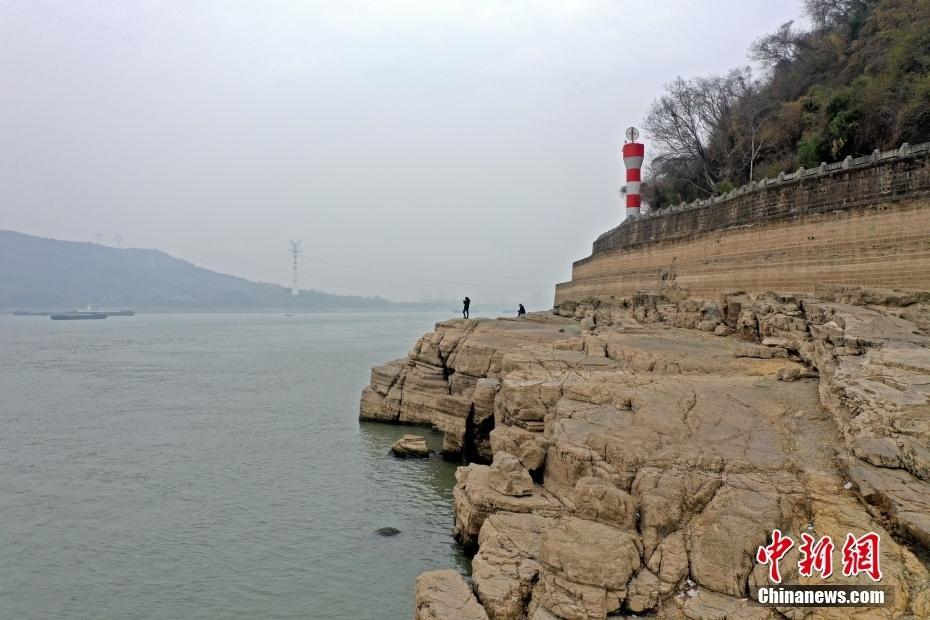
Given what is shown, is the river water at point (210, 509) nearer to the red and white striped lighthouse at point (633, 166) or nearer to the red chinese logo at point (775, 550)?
the red chinese logo at point (775, 550)

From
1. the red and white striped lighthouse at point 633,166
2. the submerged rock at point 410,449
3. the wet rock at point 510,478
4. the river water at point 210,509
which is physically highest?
the red and white striped lighthouse at point 633,166

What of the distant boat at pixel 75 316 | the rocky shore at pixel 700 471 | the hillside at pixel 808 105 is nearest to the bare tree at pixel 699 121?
the hillside at pixel 808 105

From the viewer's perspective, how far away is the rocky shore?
21.5 feet

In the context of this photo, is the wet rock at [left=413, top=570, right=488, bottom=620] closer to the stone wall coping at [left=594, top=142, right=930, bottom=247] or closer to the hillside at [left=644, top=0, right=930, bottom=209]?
the stone wall coping at [left=594, top=142, right=930, bottom=247]

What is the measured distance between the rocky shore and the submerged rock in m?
3.59

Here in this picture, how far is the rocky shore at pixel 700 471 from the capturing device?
6.55 metres

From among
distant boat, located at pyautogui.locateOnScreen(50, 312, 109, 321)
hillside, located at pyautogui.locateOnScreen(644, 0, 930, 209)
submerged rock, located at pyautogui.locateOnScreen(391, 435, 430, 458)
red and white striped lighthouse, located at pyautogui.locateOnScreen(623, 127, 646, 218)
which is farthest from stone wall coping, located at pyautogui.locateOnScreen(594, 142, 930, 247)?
distant boat, located at pyautogui.locateOnScreen(50, 312, 109, 321)

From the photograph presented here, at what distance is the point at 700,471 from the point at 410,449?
9.05 meters

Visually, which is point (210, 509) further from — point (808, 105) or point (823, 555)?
point (808, 105)

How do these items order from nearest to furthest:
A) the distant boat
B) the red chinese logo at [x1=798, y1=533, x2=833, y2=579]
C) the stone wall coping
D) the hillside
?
the red chinese logo at [x1=798, y1=533, x2=833, y2=579] → the stone wall coping → the hillside → the distant boat

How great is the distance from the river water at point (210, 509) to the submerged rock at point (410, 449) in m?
0.32

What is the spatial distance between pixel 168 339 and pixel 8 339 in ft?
53.6

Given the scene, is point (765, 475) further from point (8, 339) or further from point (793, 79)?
point (8, 339)

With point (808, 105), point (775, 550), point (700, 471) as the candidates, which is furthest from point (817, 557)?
Answer: point (808, 105)
